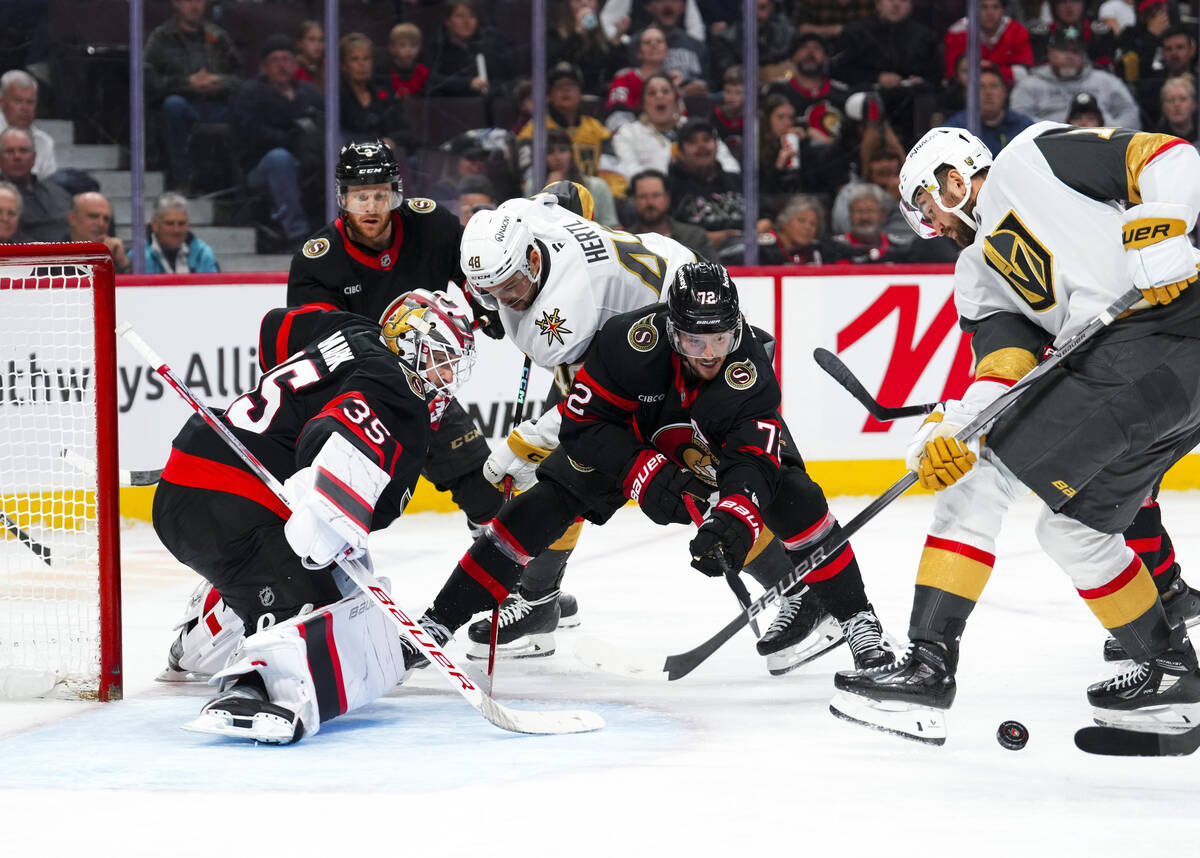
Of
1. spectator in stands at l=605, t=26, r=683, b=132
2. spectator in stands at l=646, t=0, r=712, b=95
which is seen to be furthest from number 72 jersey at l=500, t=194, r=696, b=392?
spectator in stands at l=646, t=0, r=712, b=95

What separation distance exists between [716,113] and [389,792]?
4.10m

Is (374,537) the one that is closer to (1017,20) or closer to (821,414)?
(821,414)

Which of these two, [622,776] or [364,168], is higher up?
[364,168]

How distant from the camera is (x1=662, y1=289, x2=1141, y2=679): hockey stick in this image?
2498mm

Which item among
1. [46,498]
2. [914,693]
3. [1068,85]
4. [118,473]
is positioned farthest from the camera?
[1068,85]

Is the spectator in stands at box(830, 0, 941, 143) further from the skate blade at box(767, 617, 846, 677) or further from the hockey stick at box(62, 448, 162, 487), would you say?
the hockey stick at box(62, 448, 162, 487)

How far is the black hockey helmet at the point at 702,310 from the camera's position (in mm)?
2764

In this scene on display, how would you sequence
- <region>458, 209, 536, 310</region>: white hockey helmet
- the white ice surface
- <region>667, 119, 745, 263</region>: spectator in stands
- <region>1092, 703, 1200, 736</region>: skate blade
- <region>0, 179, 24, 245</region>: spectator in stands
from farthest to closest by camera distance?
<region>667, 119, 745, 263</region>: spectator in stands
<region>0, 179, 24, 245</region>: spectator in stands
<region>458, 209, 536, 310</region>: white hockey helmet
<region>1092, 703, 1200, 736</region>: skate blade
the white ice surface

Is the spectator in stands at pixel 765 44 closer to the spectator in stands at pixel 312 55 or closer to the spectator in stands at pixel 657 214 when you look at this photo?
the spectator in stands at pixel 657 214

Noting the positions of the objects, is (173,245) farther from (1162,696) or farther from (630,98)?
(1162,696)

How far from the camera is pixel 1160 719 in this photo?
2.63 m

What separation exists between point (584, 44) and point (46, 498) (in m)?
2.79

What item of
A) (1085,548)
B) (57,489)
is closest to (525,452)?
(1085,548)

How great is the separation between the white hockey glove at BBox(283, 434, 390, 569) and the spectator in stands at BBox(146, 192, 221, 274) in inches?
113
